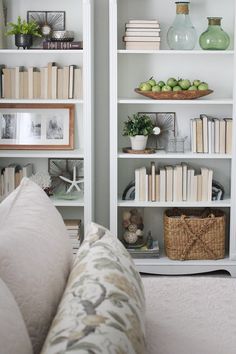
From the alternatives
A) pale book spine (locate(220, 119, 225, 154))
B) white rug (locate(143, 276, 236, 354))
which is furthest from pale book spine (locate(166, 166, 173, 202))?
white rug (locate(143, 276, 236, 354))

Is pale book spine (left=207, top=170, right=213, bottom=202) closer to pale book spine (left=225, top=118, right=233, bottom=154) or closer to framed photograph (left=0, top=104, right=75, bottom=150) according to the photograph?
pale book spine (left=225, top=118, right=233, bottom=154)

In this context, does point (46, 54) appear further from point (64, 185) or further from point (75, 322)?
point (75, 322)

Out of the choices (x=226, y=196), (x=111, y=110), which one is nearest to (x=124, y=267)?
(x=111, y=110)

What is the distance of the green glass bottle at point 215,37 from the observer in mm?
4363

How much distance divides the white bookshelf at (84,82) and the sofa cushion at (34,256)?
7.91 feet

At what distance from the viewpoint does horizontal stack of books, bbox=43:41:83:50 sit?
4.36 m

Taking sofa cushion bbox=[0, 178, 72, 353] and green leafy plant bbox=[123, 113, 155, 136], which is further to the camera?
green leafy plant bbox=[123, 113, 155, 136]

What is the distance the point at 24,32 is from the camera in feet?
14.4

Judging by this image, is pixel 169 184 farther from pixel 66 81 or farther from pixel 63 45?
pixel 63 45

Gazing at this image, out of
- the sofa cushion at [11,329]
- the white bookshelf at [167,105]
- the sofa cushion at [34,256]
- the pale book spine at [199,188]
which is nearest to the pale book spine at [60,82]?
the white bookshelf at [167,105]

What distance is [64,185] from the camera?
15.4 ft

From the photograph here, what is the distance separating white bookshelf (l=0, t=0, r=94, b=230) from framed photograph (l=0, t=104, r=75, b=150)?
2.9 inches

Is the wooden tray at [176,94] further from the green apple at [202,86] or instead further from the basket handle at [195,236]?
the basket handle at [195,236]

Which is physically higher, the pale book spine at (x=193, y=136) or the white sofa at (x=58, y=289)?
the pale book spine at (x=193, y=136)
